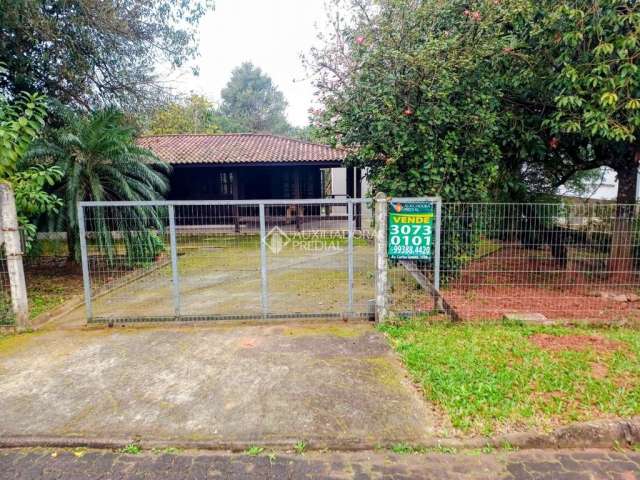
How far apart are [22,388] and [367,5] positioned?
7267 mm

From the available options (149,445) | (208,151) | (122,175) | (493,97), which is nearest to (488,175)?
(493,97)

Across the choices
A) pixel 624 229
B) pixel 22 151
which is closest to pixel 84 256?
pixel 22 151

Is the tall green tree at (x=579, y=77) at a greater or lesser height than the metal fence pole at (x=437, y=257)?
greater

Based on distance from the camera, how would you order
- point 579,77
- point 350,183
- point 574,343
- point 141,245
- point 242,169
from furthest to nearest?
point 242,169 < point 350,183 < point 141,245 < point 579,77 < point 574,343

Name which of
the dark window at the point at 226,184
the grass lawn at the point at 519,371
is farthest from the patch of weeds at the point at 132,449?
the dark window at the point at 226,184

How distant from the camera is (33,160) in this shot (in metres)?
7.73

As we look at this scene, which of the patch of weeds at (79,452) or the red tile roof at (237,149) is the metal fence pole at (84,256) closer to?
the patch of weeds at (79,452)

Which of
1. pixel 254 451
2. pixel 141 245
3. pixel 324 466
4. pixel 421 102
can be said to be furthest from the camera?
pixel 141 245

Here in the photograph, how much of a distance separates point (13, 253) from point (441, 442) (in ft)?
18.0

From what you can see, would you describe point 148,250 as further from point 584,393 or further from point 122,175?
point 584,393

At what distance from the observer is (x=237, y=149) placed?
16.4 metres

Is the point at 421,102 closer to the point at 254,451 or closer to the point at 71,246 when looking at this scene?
the point at 254,451

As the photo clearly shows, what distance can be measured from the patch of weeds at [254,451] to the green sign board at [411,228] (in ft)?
9.82

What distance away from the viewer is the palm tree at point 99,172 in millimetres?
7668
